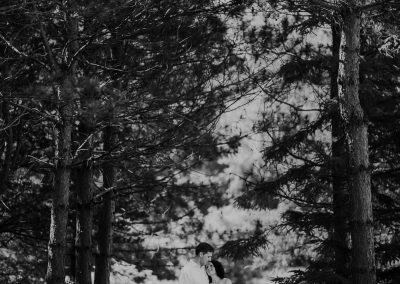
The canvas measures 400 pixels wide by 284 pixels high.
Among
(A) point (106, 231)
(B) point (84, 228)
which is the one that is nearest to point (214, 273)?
(B) point (84, 228)

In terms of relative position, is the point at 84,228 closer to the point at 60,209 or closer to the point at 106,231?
the point at 106,231

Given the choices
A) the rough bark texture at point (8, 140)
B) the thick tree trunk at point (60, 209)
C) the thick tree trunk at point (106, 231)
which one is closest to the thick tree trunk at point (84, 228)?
the thick tree trunk at point (106, 231)

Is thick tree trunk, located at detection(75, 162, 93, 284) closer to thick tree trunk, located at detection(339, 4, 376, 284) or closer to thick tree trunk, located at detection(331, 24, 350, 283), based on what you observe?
thick tree trunk, located at detection(331, 24, 350, 283)

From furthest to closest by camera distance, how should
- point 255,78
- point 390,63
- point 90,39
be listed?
point 390,63, point 255,78, point 90,39

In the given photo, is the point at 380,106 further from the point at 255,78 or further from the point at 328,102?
the point at 255,78

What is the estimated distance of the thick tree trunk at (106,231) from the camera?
12516 millimetres

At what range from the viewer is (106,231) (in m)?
12.7

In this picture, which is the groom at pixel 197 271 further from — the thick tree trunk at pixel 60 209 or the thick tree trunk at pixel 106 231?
the thick tree trunk at pixel 106 231

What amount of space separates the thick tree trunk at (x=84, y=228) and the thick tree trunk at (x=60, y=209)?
2.14 meters

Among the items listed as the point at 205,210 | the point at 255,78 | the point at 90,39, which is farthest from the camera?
the point at 205,210

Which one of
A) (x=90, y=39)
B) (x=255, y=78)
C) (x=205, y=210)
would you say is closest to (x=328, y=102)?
(x=255, y=78)

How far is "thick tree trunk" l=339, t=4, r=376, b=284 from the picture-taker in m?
8.67

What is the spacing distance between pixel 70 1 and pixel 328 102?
4.30m

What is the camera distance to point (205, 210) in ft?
52.8
